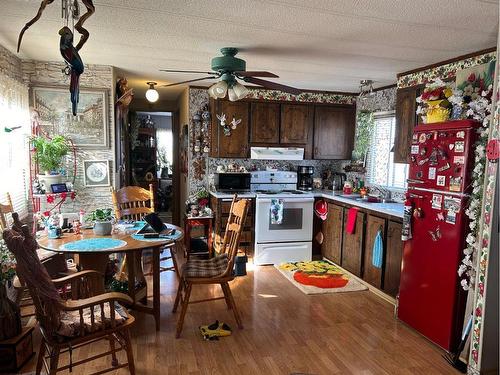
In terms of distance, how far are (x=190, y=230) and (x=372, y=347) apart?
2.64 metres

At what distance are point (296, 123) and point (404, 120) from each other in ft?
5.48

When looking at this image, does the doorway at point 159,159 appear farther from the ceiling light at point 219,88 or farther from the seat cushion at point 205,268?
the ceiling light at point 219,88

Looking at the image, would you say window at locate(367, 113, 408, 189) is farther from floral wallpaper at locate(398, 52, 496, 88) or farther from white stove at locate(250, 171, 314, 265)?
white stove at locate(250, 171, 314, 265)

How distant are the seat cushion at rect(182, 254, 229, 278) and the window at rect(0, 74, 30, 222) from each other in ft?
6.02

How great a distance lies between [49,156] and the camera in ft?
11.8

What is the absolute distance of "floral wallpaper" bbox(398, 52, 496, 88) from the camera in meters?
2.96

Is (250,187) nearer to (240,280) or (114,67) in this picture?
(240,280)

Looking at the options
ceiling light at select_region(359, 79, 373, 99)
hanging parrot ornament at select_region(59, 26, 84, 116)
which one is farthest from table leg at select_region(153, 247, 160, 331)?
ceiling light at select_region(359, 79, 373, 99)

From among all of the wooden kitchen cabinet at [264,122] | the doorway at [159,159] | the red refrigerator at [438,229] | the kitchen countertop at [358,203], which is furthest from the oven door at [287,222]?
the doorway at [159,159]

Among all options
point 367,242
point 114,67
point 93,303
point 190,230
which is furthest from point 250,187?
point 93,303

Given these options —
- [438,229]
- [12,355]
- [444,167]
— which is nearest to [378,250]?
[438,229]

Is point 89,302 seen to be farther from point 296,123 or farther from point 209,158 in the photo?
point 296,123

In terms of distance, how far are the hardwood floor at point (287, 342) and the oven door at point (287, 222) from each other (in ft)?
3.43

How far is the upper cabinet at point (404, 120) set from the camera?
3.62 meters
